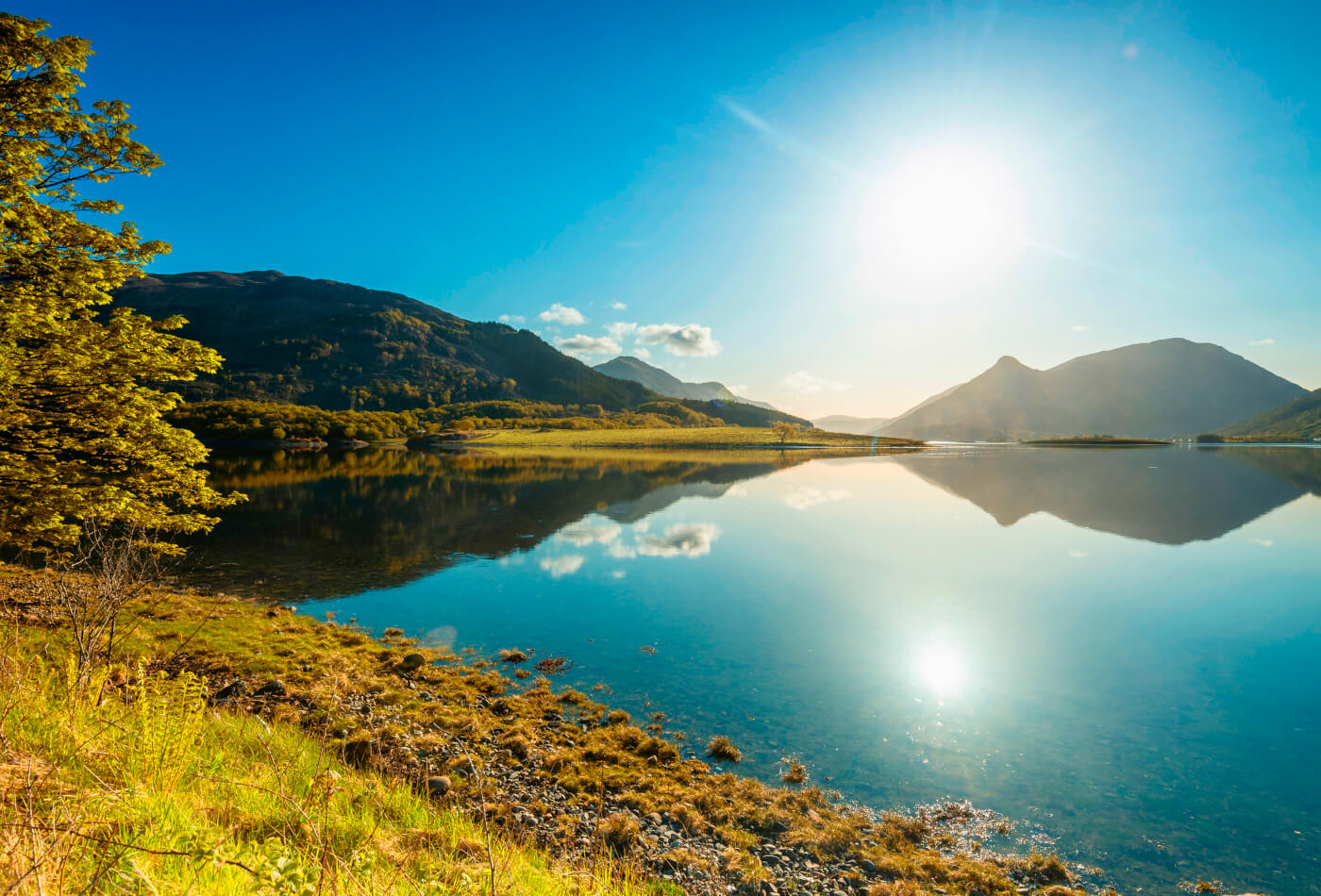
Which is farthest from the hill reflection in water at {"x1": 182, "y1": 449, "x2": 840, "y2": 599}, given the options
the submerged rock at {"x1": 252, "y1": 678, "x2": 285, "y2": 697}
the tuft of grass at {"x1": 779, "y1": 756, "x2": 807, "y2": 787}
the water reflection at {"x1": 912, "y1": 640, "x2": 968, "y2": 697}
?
the water reflection at {"x1": 912, "y1": 640, "x2": 968, "y2": 697}

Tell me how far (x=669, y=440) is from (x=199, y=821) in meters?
176

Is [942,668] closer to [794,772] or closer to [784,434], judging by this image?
[794,772]

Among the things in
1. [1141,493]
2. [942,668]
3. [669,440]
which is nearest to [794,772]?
[942,668]

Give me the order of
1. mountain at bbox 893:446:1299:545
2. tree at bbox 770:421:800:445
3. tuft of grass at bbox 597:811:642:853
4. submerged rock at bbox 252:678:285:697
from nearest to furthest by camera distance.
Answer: tuft of grass at bbox 597:811:642:853
submerged rock at bbox 252:678:285:697
mountain at bbox 893:446:1299:545
tree at bbox 770:421:800:445

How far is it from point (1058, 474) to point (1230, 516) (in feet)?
125

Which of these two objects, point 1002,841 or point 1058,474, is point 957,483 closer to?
point 1058,474

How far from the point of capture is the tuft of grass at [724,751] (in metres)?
10.9

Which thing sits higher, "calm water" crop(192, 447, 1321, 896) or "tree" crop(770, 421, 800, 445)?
"tree" crop(770, 421, 800, 445)

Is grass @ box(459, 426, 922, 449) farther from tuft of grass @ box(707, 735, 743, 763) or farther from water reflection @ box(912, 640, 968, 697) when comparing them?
tuft of grass @ box(707, 735, 743, 763)

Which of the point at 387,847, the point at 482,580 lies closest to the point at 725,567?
the point at 482,580

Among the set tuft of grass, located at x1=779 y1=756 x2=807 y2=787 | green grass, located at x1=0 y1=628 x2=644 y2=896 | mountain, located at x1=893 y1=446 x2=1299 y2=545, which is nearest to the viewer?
green grass, located at x1=0 y1=628 x2=644 y2=896

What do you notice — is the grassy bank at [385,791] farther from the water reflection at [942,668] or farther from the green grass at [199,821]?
the water reflection at [942,668]

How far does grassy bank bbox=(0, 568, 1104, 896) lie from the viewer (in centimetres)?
422

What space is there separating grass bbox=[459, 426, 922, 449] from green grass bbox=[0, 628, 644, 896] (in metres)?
154
